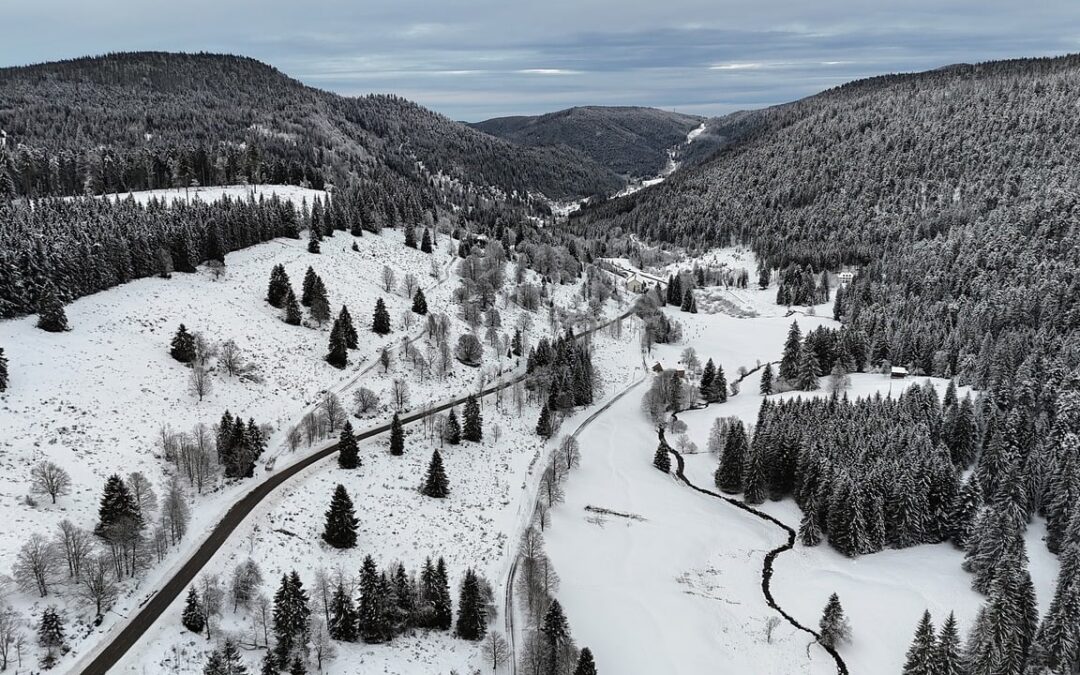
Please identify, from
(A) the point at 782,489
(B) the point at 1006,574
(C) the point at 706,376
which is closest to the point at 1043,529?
(B) the point at 1006,574

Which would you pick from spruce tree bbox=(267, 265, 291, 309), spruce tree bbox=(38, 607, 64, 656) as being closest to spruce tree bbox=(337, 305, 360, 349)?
spruce tree bbox=(267, 265, 291, 309)

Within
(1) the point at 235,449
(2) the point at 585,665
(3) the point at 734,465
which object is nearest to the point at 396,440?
(1) the point at 235,449

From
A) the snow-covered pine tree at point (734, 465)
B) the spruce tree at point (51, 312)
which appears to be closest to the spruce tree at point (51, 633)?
the spruce tree at point (51, 312)

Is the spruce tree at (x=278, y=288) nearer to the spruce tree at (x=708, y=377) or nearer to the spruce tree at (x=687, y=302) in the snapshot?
the spruce tree at (x=708, y=377)

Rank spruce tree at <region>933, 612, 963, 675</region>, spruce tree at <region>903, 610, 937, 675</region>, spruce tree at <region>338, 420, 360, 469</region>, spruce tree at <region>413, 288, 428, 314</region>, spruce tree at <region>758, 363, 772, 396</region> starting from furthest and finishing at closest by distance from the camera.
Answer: spruce tree at <region>758, 363, 772, 396</region>
spruce tree at <region>413, 288, 428, 314</region>
spruce tree at <region>338, 420, 360, 469</region>
spruce tree at <region>903, 610, 937, 675</region>
spruce tree at <region>933, 612, 963, 675</region>

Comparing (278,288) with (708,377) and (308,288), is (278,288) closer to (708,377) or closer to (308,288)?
(308,288)

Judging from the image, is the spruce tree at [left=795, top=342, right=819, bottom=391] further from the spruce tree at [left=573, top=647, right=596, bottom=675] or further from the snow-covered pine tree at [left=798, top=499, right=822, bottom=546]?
the spruce tree at [left=573, top=647, right=596, bottom=675]
